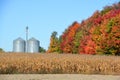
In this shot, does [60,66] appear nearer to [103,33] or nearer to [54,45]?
[103,33]

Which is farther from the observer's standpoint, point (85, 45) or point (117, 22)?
point (85, 45)

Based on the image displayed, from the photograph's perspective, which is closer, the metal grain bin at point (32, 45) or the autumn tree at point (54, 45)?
the metal grain bin at point (32, 45)

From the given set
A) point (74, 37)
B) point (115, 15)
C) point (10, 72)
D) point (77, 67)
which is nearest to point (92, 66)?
point (77, 67)

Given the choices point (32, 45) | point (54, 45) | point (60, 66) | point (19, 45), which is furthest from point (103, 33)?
point (54, 45)

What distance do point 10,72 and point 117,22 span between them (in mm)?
27650

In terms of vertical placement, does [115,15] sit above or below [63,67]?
above

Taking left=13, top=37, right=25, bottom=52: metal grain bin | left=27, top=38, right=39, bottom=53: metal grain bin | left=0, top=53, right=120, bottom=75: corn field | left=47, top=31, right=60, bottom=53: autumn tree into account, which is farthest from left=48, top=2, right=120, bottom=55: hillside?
left=47, top=31, right=60, bottom=53: autumn tree

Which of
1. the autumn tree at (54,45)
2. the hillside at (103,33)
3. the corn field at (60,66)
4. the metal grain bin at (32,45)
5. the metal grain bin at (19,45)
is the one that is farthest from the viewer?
the autumn tree at (54,45)

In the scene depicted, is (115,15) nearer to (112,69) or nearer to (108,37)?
(108,37)

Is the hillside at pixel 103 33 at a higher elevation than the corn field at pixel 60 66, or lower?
higher

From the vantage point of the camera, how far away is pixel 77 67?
29.1m

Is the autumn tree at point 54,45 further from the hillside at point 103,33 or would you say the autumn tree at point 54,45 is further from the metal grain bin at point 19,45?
the hillside at point 103,33

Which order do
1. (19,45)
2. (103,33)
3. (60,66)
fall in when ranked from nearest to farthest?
(60,66) → (103,33) → (19,45)

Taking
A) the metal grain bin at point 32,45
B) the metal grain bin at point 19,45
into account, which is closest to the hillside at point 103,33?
the metal grain bin at point 32,45
